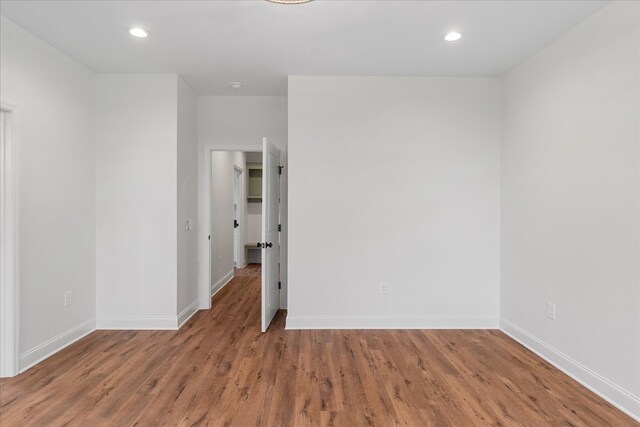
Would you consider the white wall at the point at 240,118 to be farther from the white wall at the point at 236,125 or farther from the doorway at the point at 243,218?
the doorway at the point at 243,218

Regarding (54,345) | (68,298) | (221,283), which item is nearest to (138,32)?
(68,298)

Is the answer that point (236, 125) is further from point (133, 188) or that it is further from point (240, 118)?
point (133, 188)

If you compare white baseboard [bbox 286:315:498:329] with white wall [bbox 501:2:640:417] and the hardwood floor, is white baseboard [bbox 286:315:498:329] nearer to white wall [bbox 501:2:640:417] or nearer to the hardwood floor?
the hardwood floor

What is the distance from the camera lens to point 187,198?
4.11m

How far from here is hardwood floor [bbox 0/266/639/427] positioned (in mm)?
2176

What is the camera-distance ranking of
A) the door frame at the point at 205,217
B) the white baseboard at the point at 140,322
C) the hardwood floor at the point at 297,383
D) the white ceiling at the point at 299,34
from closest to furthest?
the hardwood floor at the point at 297,383, the white ceiling at the point at 299,34, the white baseboard at the point at 140,322, the door frame at the point at 205,217

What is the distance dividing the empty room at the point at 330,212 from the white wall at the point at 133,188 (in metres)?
0.02

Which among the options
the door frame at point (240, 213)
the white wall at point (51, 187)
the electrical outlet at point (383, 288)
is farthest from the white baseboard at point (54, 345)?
the door frame at point (240, 213)

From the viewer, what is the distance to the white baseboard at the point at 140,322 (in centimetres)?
374

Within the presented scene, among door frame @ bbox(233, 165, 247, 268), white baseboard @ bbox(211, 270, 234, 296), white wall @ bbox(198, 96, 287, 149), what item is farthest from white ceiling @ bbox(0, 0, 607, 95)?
door frame @ bbox(233, 165, 247, 268)

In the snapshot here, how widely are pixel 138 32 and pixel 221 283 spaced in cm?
374

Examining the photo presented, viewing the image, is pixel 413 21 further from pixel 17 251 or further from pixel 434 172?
pixel 17 251

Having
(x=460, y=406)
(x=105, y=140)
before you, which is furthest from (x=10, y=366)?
(x=460, y=406)

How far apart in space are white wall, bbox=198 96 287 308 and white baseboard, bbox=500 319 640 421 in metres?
2.64
